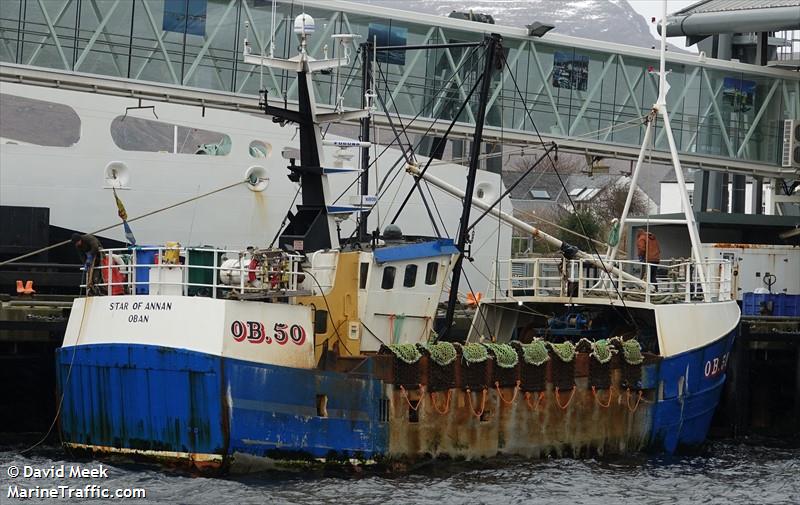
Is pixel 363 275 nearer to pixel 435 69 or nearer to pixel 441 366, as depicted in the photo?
pixel 441 366

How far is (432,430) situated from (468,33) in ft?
58.3

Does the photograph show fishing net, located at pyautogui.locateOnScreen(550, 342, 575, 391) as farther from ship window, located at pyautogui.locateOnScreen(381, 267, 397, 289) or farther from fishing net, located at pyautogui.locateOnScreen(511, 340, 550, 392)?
ship window, located at pyautogui.locateOnScreen(381, 267, 397, 289)

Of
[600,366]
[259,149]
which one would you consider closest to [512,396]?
[600,366]

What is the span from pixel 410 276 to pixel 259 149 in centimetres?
1172

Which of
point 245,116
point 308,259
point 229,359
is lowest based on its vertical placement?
point 229,359

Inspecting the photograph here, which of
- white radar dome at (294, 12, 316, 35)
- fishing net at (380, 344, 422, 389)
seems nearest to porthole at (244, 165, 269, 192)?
white radar dome at (294, 12, 316, 35)

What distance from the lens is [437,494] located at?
2194 cm

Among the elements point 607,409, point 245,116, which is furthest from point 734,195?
point 607,409

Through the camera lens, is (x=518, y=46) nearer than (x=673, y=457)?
No

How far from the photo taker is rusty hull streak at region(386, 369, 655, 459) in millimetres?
23953

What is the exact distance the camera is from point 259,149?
3638cm

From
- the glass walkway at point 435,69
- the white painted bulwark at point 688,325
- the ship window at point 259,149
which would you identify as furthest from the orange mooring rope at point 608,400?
the ship window at point 259,149

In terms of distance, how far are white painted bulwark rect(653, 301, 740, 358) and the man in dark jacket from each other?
35.3ft

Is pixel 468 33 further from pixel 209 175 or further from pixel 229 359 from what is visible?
pixel 229 359
